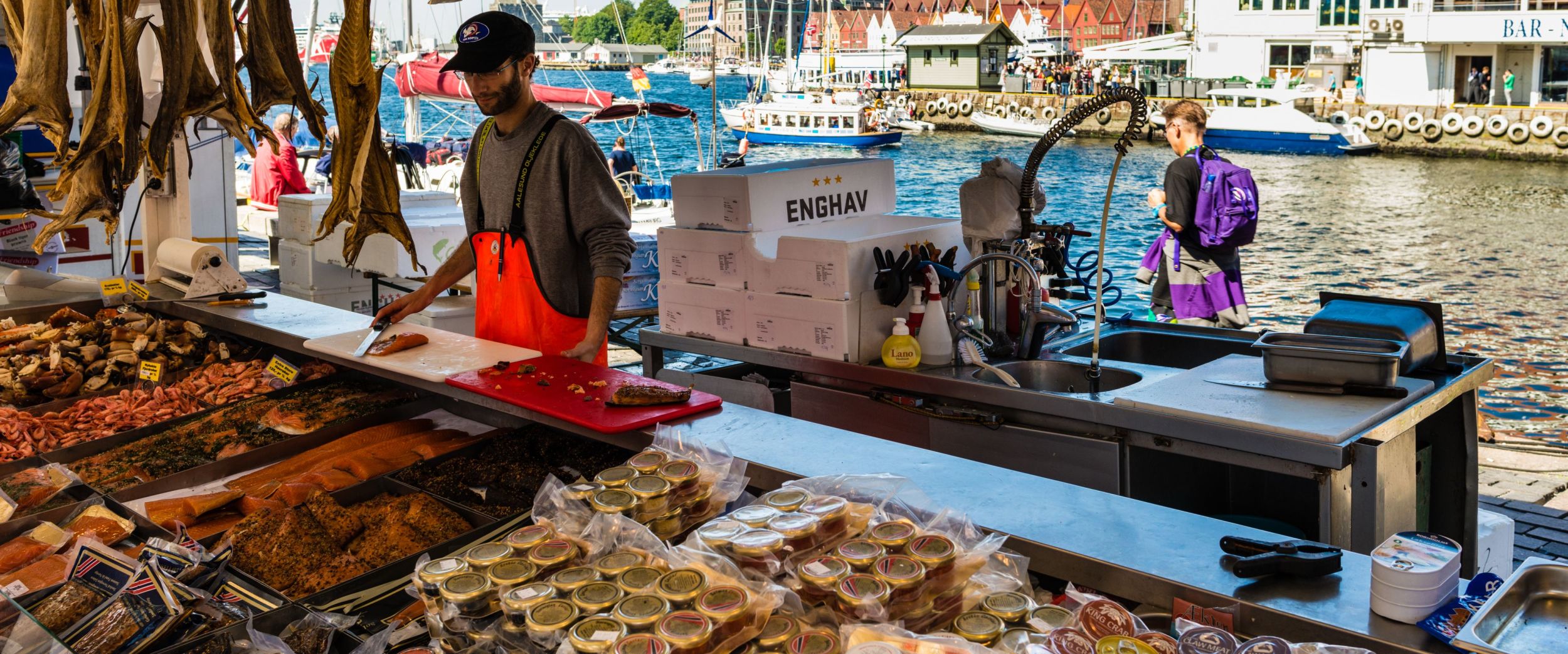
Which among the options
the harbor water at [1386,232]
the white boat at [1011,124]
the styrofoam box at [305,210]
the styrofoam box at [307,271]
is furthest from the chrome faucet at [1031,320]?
the white boat at [1011,124]

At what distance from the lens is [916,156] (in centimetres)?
4341

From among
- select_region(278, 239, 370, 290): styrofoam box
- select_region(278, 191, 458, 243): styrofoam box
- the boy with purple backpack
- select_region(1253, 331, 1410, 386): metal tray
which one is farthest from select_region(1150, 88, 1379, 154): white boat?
select_region(1253, 331, 1410, 386): metal tray

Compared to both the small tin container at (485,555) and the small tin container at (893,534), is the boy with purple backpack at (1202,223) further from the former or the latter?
the small tin container at (485,555)

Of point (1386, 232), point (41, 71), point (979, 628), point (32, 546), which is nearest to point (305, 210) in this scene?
point (41, 71)

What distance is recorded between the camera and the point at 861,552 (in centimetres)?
173

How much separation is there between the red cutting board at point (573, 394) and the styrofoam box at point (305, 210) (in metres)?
4.22

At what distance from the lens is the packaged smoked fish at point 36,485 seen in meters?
2.49

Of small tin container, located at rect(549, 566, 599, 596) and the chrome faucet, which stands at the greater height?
the chrome faucet

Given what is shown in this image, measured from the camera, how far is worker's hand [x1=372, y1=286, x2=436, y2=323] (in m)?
3.52

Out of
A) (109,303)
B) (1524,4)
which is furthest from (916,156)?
(109,303)

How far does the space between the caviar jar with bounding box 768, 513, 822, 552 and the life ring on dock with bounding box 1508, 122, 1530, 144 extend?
3939cm

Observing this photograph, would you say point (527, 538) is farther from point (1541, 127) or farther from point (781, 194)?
point (1541, 127)

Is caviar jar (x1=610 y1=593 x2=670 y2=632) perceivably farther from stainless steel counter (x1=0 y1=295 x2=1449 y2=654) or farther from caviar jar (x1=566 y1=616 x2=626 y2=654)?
stainless steel counter (x1=0 y1=295 x2=1449 y2=654)

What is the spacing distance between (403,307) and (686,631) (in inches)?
92.6
